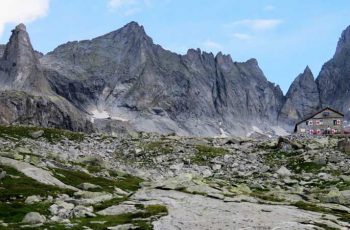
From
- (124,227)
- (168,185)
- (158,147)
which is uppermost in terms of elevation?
(158,147)

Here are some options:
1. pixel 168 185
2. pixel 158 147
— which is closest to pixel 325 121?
pixel 158 147

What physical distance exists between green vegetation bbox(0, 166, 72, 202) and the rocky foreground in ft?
0.30

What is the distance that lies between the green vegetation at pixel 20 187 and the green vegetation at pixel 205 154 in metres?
36.3

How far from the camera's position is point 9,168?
52750 mm

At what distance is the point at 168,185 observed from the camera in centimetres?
4691

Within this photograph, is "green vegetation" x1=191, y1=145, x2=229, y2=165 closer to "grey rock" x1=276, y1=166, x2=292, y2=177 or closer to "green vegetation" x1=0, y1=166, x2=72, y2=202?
"grey rock" x1=276, y1=166, x2=292, y2=177

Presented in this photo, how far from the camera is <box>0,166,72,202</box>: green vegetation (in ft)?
134

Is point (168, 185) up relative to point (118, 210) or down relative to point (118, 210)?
up

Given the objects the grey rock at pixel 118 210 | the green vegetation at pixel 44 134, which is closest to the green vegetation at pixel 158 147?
the green vegetation at pixel 44 134

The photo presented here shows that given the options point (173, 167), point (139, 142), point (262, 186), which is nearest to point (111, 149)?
point (139, 142)

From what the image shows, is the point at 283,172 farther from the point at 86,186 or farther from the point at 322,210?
the point at 322,210

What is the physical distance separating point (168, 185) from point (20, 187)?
1210 centimetres

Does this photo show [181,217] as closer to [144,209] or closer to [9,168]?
[144,209]

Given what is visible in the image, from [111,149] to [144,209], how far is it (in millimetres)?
58065
